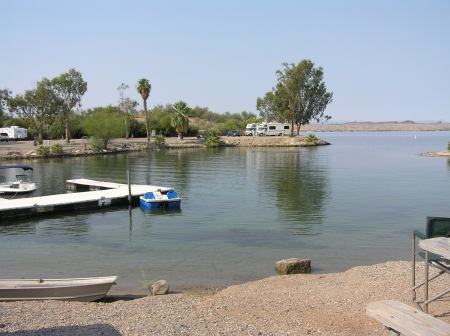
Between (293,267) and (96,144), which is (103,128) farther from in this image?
(293,267)

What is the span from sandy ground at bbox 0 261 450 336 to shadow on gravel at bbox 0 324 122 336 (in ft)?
0.05

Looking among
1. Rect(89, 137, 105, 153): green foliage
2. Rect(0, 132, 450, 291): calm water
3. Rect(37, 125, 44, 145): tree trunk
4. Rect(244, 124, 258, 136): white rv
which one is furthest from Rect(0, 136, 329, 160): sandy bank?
Rect(0, 132, 450, 291): calm water

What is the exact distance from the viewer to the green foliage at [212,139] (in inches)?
3445

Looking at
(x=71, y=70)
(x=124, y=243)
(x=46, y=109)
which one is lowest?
(x=124, y=243)

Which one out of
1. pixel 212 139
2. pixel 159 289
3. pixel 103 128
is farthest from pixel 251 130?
pixel 159 289

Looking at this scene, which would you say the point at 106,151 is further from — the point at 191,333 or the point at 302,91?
the point at 191,333

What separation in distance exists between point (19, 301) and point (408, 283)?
29.9 ft

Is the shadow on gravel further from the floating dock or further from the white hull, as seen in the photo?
the white hull

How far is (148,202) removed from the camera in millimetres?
25750

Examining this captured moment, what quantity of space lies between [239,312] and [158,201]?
55.6ft

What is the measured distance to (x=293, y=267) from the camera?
1387 centimetres

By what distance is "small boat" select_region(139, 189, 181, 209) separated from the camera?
25.8 metres

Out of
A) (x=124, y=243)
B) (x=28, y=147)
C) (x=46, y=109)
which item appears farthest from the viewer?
(x=46, y=109)

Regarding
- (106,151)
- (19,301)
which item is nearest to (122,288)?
(19,301)
